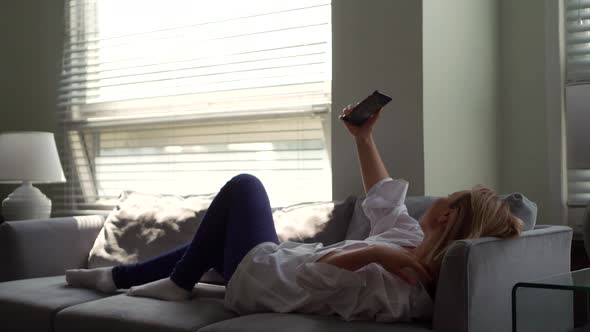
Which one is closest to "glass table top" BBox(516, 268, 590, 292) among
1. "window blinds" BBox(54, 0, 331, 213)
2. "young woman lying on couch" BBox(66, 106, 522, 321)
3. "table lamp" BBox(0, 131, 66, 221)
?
"young woman lying on couch" BBox(66, 106, 522, 321)

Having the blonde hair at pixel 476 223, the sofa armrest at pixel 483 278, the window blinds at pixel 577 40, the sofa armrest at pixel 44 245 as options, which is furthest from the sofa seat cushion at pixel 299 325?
the window blinds at pixel 577 40

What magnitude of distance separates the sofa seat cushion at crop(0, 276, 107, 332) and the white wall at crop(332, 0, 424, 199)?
1.23 meters

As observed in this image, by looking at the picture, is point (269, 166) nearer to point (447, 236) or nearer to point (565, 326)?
point (447, 236)

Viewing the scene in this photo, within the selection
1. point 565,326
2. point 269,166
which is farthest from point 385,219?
point 269,166

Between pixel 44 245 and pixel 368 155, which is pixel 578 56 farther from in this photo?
pixel 44 245

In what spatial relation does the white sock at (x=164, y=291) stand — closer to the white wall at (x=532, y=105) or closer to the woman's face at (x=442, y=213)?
the woman's face at (x=442, y=213)

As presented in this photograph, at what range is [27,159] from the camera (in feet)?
13.5

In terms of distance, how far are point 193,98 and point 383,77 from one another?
4.24 feet

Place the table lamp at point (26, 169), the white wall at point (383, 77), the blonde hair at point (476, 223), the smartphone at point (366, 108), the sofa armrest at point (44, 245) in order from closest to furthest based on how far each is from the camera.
Answer: the blonde hair at point (476, 223)
the smartphone at point (366, 108)
the white wall at point (383, 77)
the sofa armrest at point (44, 245)
the table lamp at point (26, 169)

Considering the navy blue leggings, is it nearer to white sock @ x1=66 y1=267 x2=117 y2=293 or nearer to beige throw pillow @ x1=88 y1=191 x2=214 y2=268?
white sock @ x1=66 y1=267 x2=117 y2=293

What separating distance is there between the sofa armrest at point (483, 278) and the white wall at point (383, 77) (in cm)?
86

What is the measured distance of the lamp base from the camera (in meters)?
4.09

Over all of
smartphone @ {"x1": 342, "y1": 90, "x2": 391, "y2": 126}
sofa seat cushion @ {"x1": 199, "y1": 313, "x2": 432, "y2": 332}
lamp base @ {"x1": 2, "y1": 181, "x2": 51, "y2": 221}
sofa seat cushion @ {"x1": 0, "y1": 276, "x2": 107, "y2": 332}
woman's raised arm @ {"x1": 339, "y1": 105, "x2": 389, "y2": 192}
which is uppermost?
smartphone @ {"x1": 342, "y1": 90, "x2": 391, "y2": 126}

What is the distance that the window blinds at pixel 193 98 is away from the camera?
358cm
